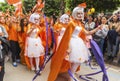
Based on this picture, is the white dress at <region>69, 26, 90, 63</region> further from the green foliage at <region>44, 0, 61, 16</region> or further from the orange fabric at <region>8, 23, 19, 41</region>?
the green foliage at <region>44, 0, 61, 16</region>

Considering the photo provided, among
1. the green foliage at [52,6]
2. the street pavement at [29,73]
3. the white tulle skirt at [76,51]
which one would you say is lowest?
the street pavement at [29,73]

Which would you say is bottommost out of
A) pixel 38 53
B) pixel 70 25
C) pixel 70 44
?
pixel 38 53

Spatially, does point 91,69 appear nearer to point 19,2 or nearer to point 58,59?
point 58,59

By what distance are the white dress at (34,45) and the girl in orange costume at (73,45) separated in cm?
161

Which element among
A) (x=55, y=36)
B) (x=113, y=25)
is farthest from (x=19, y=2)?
(x=113, y=25)

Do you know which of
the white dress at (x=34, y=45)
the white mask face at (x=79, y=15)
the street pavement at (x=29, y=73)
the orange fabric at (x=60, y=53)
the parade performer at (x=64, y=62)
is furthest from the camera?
the white dress at (x=34, y=45)

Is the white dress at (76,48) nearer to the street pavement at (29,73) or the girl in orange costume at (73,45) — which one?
the girl in orange costume at (73,45)

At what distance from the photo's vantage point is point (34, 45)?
312 inches

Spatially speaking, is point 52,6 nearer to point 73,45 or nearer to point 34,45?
point 34,45

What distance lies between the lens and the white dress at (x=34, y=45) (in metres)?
7.94

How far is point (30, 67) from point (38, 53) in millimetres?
684

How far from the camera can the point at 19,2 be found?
32.9 ft

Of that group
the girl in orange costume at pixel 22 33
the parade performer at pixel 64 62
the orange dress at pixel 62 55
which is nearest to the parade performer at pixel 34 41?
the parade performer at pixel 64 62

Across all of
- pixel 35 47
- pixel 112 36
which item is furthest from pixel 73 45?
pixel 112 36
